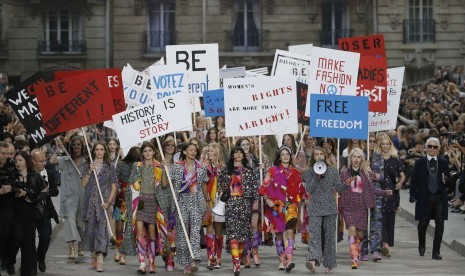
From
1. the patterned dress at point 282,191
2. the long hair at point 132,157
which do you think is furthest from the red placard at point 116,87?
the patterned dress at point 282,191

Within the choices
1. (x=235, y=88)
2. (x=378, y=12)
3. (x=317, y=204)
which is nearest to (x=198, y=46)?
(x=235, y=88)

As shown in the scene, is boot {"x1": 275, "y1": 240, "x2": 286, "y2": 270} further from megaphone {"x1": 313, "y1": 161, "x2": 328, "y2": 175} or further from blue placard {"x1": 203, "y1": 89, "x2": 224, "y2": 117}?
blue placard {"x1": 203, "y1": 89, "x2": 224, "y2": 117}

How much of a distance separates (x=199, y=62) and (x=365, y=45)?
2784 mm

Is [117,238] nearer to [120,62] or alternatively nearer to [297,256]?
[297,256]

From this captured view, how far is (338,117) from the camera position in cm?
1973

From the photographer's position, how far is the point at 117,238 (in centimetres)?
2030

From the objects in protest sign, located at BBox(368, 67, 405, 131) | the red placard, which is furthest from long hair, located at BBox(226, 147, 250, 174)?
the red placard

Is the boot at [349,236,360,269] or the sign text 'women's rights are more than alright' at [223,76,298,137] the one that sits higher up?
the sign text 'women's rights are more than alright' at [223,76,298,137]

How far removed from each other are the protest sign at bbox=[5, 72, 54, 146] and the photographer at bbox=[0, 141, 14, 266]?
7.74ft

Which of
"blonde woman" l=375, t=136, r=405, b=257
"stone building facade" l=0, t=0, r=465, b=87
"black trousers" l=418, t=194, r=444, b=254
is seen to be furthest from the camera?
"stone building facade" l=0, t=0, r=465, b=87

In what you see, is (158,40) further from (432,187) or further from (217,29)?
(432,187)

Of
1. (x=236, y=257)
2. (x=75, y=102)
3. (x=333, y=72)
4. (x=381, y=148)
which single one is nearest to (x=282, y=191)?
(x=236, y=257)

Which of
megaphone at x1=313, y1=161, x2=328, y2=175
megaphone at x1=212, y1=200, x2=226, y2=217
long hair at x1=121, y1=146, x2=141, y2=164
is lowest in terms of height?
megaphone at x1=212, y1=200, x2=226, y2=217

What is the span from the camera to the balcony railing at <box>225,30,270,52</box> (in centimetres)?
5538
